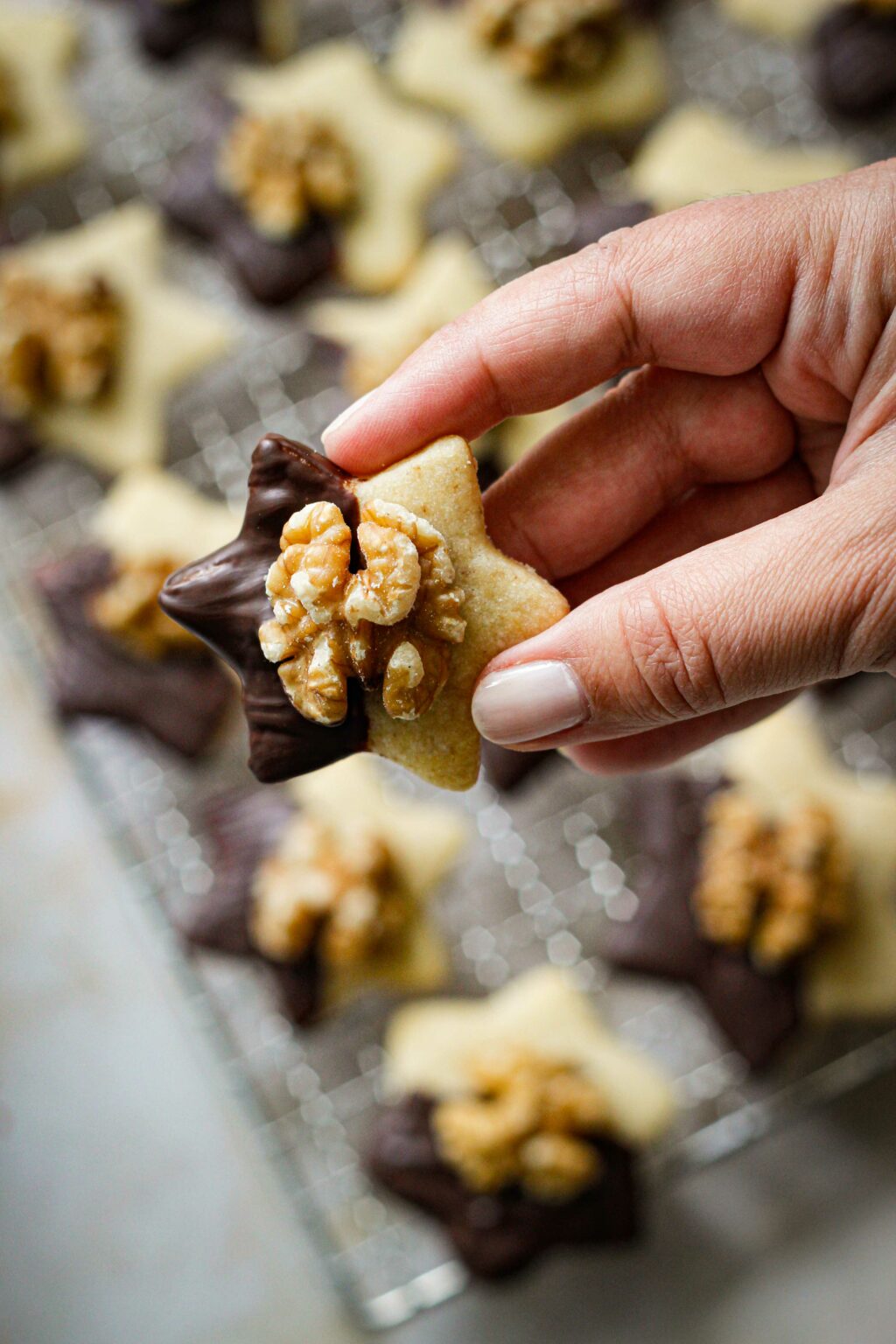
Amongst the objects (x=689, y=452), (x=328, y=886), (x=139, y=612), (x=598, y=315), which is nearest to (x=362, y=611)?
(x=598, y=315)

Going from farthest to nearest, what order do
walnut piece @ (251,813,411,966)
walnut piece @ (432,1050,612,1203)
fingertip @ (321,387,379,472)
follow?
walnut piece @ (251,813,411,966) < walnut piece @ (432,1050,612,1203) < fingertip @ (321,387,379,472)

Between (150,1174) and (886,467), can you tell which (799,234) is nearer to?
(886,467)

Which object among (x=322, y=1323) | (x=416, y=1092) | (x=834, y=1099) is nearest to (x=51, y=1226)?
(x=322, y=1323)

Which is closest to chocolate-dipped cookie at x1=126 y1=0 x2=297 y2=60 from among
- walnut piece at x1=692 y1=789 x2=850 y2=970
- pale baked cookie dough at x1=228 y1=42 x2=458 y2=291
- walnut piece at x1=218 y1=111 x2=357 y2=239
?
pale baked cookie dough at x1=228 y1=42 x2=458 y2=291

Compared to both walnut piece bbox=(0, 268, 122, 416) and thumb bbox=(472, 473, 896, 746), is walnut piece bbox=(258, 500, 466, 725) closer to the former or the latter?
thumb bbox=(472, 473, 896, 746)

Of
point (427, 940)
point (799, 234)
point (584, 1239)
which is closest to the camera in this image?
point (799, 234)

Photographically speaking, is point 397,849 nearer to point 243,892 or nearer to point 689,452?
point 243,892
